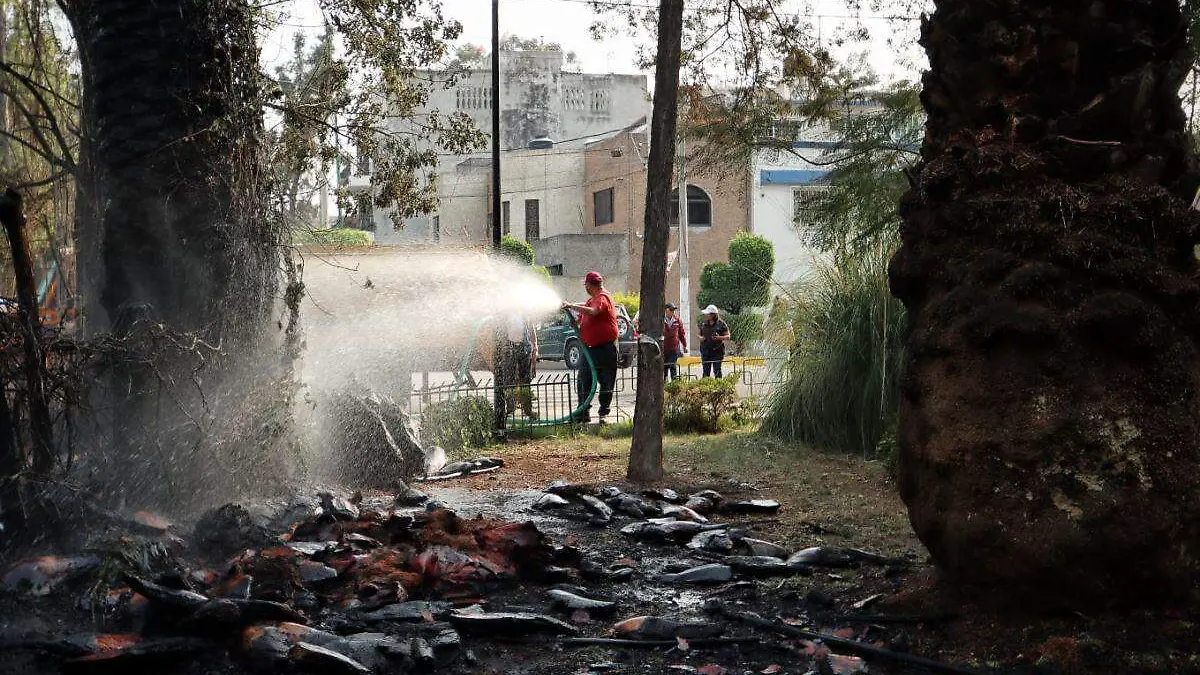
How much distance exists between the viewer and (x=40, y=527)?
5785 mm

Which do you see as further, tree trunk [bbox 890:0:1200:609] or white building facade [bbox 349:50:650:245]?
white building facade [bbox 349:50:650:245]

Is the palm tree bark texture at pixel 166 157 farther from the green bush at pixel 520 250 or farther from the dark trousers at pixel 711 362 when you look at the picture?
the green bush at pixel 520 250

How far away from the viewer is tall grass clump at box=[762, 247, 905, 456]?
11.0 metres

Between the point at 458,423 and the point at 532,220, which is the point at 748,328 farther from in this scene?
the point at 532,220

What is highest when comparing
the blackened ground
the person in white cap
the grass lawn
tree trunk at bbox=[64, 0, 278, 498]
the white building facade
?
the white building facade

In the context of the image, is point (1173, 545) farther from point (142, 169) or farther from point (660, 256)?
point (142, 169)

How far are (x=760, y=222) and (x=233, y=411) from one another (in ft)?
110

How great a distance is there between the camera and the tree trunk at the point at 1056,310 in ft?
13.6

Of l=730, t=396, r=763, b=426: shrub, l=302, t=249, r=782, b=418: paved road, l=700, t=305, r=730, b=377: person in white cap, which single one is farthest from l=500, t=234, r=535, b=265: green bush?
l=730, t=396, r=763, b=426: shrub

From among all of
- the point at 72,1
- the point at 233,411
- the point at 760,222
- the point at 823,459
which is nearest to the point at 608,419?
the point at 823,459

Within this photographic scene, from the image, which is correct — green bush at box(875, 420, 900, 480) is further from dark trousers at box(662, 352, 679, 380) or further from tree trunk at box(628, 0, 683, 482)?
dark trousers at box(662, 352, 679, 380)

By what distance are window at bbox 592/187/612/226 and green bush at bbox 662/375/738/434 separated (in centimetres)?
2920

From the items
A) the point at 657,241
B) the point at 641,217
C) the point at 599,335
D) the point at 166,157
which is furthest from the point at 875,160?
the point at 641,217

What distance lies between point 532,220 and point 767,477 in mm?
35138
